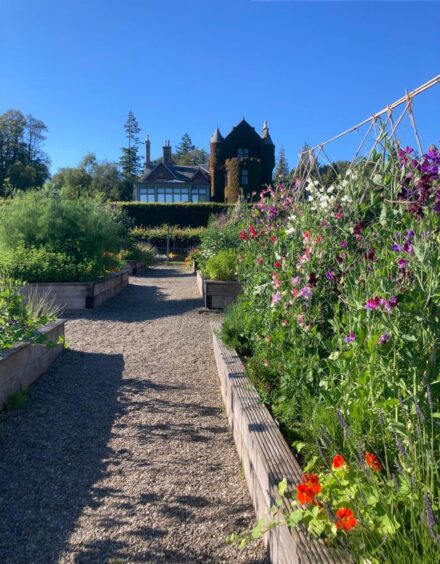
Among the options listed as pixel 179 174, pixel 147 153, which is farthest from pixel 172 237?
pixel 147 153

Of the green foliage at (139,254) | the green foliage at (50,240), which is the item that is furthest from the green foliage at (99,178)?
the green foliage at (50,240)

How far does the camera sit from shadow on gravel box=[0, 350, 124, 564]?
2.35 metres

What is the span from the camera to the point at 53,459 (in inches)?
123

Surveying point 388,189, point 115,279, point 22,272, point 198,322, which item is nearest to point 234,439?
point 388,189

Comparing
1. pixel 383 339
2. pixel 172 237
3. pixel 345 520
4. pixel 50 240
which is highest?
pixel 172 237

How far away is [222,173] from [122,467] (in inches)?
1822

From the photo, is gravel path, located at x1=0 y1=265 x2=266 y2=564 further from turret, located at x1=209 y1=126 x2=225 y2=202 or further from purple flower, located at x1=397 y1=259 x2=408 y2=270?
turret, located at x1=209 y1=126 x2=225 y2=202

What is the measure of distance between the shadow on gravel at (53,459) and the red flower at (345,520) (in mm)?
1143

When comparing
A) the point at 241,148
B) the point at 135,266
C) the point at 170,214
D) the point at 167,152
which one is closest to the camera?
the point at 135,266

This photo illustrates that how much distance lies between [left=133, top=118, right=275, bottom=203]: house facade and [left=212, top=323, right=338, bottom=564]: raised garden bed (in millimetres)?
34550

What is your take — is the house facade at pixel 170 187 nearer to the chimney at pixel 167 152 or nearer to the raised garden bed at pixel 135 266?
the chimney at pixel 167 152

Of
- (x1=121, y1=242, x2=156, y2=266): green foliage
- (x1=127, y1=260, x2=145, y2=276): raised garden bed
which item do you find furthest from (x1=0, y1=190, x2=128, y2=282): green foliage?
(x1=121, y1=242, x2=156, y2=266): green foliage

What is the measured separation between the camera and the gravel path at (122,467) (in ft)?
7.52

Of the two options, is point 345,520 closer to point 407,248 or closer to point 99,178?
point 407,248
